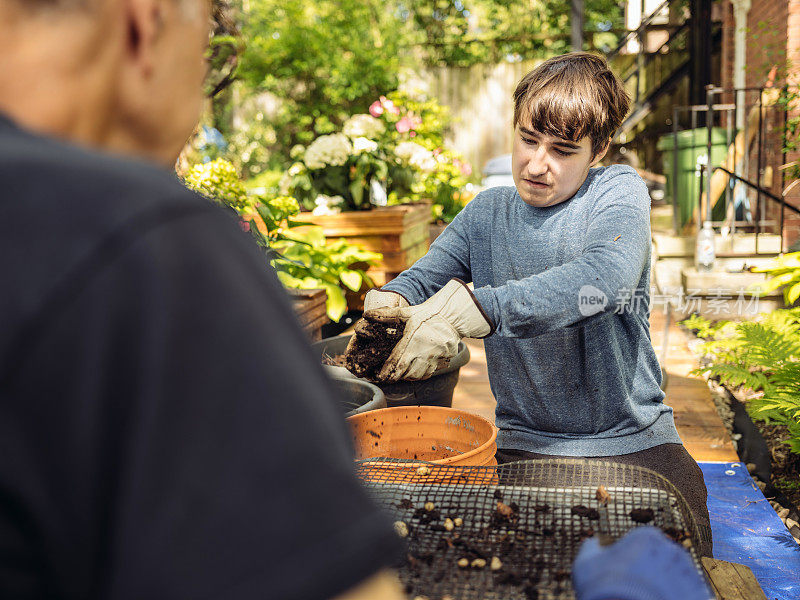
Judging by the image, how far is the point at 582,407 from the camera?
1.81 m

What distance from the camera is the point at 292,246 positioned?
3857mm

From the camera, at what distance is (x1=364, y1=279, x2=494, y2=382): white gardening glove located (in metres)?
1.38

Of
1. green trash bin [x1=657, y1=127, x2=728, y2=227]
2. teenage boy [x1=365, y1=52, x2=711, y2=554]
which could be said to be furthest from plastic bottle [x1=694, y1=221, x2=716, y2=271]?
teenage boy [x1=365, y1=52, x2=711, y2=554]

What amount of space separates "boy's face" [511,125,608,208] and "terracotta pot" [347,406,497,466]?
2.05 ft

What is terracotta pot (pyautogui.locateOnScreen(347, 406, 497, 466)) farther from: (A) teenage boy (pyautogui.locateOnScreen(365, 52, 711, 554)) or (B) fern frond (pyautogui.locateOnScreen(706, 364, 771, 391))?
(B) fern frond (pyautogui.locateOnScreen(706, 364, 771, 391))

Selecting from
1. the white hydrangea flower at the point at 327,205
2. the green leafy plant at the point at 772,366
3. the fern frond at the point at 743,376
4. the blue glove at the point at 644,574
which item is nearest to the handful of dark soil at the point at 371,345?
the blue glove at the point at 644,574

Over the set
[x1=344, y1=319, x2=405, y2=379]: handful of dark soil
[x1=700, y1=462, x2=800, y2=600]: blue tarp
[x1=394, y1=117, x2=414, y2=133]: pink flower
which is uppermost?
[x1=394, y1=117, x2=414, y2=133]: pink flower

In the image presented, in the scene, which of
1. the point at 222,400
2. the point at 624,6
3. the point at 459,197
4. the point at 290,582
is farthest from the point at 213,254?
the point at 624,6

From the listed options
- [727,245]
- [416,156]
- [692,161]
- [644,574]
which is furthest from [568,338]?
[692,161]

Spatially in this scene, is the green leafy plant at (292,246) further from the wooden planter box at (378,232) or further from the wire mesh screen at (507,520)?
the wire mesh screen at (507,520)

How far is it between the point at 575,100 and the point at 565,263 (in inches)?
17.6

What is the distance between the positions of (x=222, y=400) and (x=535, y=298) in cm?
99

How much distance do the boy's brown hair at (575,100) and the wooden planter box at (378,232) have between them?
2.59 meters

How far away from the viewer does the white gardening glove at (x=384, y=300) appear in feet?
5.86
